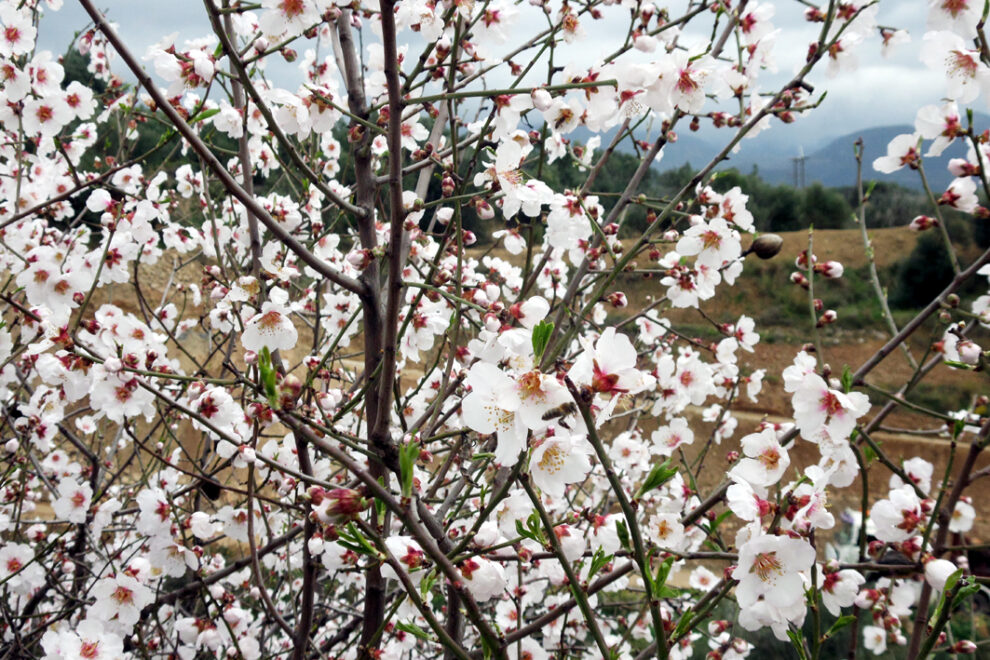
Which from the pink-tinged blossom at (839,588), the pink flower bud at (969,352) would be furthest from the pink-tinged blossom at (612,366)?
the pink flower bud at (969,352)

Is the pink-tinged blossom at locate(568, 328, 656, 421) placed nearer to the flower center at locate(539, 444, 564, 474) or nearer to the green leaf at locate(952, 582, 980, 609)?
the flower center at locate(539, 444, 564, 474)

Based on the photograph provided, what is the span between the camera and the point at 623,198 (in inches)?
77.7

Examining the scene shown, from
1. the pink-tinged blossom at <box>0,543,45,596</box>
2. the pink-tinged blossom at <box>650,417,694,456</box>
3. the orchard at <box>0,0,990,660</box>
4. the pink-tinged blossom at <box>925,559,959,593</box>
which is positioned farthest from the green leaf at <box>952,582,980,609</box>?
the pink-tinged blossom at <box>0,543,45,596</box>

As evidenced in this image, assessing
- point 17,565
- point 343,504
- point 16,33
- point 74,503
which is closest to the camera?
point 343,504

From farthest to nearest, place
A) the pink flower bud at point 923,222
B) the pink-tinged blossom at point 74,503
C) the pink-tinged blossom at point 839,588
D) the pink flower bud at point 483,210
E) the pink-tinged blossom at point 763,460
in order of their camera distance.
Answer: the pink-tinged blossom at point 74,503 < the pink flower bud at point 923,222 < the pink flower bud at point 483,210 < the pink-tinged blossom at point 839,588 < the pink-tinged blossom at point 763,460

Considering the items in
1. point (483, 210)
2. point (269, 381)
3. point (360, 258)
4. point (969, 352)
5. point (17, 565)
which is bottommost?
point (269, 381)

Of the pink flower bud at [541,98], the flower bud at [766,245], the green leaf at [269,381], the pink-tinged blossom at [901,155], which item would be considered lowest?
the green leaf at [269,381]

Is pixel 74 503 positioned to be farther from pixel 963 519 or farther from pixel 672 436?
pixel 963 519

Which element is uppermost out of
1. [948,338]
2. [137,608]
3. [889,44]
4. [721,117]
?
[889,44]

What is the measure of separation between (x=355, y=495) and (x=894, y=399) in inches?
45.2

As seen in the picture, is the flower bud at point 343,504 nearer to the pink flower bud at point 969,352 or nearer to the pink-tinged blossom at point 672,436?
the pink flower bud at point 969,352

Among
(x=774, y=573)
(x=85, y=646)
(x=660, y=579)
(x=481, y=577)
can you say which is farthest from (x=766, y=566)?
(x=85, y=646)

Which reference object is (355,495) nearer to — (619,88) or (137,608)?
(619,88)

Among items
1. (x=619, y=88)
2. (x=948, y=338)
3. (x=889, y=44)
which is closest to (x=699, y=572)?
(x=948, y=338)
